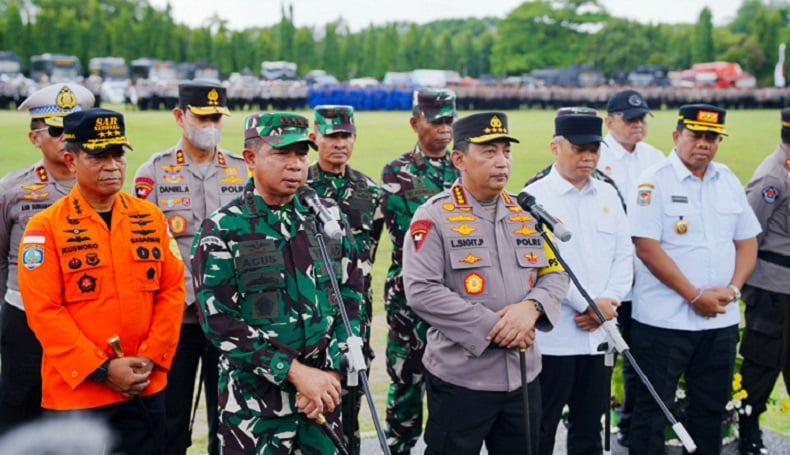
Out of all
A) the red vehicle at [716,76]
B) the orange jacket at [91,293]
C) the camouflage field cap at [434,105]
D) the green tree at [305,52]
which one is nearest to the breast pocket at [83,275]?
the orange jacket at [91,293]

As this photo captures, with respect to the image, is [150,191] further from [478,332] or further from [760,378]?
[760,378]

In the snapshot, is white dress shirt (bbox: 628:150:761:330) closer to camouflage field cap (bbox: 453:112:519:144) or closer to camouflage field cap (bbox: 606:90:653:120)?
camouflage field cap (bbox: 453:112:519:144)

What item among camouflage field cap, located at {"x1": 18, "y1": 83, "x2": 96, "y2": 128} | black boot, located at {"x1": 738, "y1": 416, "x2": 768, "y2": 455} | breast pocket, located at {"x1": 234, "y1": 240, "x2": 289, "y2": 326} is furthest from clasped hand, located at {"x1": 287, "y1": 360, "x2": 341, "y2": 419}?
black boot, located at {"x1": 738, "y1": 416, "x2": 768, "y2": 455}

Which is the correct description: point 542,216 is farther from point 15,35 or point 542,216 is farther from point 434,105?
point 15,35

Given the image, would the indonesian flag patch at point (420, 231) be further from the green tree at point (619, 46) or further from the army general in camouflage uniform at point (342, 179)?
the green tree at point (619, 46)

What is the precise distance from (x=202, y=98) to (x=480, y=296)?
6.92ft

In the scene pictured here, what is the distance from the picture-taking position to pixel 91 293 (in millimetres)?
3498

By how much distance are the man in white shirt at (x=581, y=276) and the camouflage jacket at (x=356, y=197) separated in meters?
0.97

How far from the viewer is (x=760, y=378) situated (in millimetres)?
5223

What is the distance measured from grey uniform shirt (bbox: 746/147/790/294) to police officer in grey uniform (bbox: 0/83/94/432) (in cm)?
411

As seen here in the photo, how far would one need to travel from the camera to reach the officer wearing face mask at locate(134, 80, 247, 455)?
4.37 metres

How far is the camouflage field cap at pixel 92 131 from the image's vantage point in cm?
360

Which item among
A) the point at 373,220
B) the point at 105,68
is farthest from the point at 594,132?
the point at 105,68

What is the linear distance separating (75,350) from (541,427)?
225 cm
